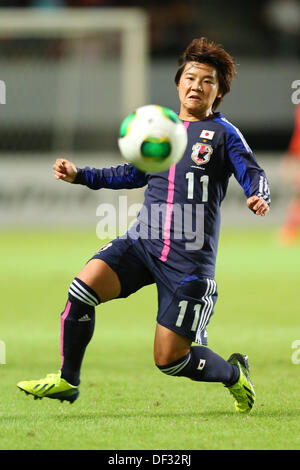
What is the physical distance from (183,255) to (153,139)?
66 cm

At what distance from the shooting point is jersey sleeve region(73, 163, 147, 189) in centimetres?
468

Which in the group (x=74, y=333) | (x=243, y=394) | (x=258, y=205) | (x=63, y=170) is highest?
(x=63, y=170)

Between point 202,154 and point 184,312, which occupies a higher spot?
point 202,154

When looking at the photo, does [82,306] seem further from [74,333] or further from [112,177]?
[112,177]

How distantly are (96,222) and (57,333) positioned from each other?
9.50 m

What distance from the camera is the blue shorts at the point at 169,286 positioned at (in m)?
4.46

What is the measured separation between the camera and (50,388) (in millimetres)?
4543

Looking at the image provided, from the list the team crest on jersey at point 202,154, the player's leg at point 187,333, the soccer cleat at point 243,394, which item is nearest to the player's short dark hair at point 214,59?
the team crest on jersey at point 202,154

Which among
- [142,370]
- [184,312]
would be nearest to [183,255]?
[184,312]

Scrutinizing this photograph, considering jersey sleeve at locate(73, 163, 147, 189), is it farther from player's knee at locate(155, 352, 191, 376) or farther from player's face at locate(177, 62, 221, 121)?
player's knee at locate(155, 352, 191, 376)

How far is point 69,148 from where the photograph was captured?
17.4 metres

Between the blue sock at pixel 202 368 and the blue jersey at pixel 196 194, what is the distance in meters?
0.43
